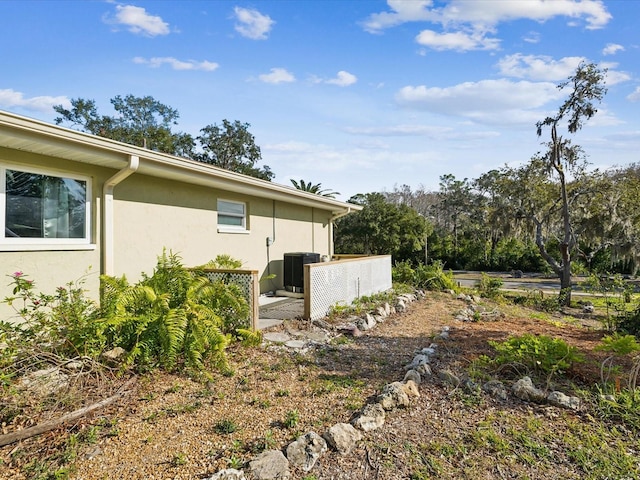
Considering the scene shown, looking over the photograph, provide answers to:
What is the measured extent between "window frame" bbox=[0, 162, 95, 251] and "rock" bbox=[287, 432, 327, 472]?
168 inches

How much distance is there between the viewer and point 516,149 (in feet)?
59.8

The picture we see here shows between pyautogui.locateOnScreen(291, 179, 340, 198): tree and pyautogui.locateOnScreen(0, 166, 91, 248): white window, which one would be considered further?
pyautogui.locateOnScreen(291, 179, 340, 198): tree

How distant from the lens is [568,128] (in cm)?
1466

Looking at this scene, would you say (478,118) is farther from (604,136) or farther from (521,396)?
(521,396)

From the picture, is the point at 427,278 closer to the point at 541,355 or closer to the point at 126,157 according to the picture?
the point at 541,355

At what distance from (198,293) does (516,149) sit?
18.5m

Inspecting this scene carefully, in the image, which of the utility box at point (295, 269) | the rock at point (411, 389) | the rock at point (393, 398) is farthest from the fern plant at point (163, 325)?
the utility box at point (295, 269)

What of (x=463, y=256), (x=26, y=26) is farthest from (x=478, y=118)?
(x=463, y=256)

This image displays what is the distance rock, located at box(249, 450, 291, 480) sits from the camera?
2.34 metres

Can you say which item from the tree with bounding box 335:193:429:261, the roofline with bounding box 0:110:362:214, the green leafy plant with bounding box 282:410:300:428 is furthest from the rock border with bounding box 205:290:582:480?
the tree with bounding box 335:193:429:261

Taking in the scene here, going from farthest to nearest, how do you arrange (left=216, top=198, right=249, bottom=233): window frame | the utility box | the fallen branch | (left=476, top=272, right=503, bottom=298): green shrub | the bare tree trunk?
the bare tree trunk, (left=476, top=272, right=503, bottom=298): green shrub, the utility box, (left=216, top=198, right=249, bottom=233): window frame, the fallen branch

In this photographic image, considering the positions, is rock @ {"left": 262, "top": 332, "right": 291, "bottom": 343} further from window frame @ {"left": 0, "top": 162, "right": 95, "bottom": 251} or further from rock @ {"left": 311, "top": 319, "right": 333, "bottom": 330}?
window frame @ {"left": 0, "top": 162, "right": 95, "bottom": 251}

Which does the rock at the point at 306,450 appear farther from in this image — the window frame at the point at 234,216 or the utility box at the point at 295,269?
the utility box at the point at 295,269

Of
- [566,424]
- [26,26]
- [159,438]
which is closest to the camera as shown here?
[159,438]
